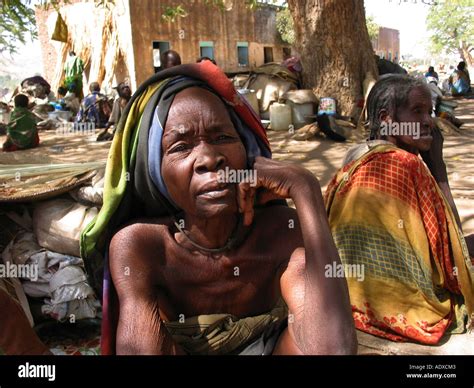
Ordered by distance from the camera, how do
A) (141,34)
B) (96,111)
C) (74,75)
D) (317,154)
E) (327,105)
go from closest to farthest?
(317,154) → (327,105) → (96,111) → (74,75) → (141,34)

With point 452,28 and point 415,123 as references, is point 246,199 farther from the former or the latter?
point 452,28

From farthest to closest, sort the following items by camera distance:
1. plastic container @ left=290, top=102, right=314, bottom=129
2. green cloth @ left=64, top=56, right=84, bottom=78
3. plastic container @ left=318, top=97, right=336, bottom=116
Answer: green cloth @ left=64, top=56, right=84, bottom=78 < plastic container @ left=290, top=102, right=314, bottom=129 < plastic container @ left=318, top=97, right=336, bottom=116

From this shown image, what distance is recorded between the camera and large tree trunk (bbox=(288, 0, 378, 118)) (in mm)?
8453

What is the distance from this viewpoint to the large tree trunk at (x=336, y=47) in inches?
333

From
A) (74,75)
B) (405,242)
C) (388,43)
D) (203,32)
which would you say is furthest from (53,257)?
(388,43)

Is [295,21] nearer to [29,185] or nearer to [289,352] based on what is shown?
[29,185]

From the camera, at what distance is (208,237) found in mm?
1518

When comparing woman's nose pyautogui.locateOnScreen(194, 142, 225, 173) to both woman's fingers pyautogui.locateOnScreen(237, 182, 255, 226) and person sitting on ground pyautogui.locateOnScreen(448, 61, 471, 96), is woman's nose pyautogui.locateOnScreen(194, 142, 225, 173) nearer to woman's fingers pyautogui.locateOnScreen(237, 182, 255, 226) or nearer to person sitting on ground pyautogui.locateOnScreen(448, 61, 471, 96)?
woman's fingers pyautogui.locateOnScreen(237, 182, 255, 226)

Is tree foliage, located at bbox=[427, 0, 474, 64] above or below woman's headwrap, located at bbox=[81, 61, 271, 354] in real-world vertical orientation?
above

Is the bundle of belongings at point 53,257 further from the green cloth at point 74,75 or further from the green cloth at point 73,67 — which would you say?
the green cloth at point 73,67

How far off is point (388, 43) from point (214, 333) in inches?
1778

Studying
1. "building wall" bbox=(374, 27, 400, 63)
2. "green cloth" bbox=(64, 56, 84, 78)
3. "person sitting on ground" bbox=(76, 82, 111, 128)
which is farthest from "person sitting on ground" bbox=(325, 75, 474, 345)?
"building wall" bbox=(374, 27, 400, 63)

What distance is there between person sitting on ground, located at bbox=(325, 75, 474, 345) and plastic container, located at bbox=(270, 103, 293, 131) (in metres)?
6.47
